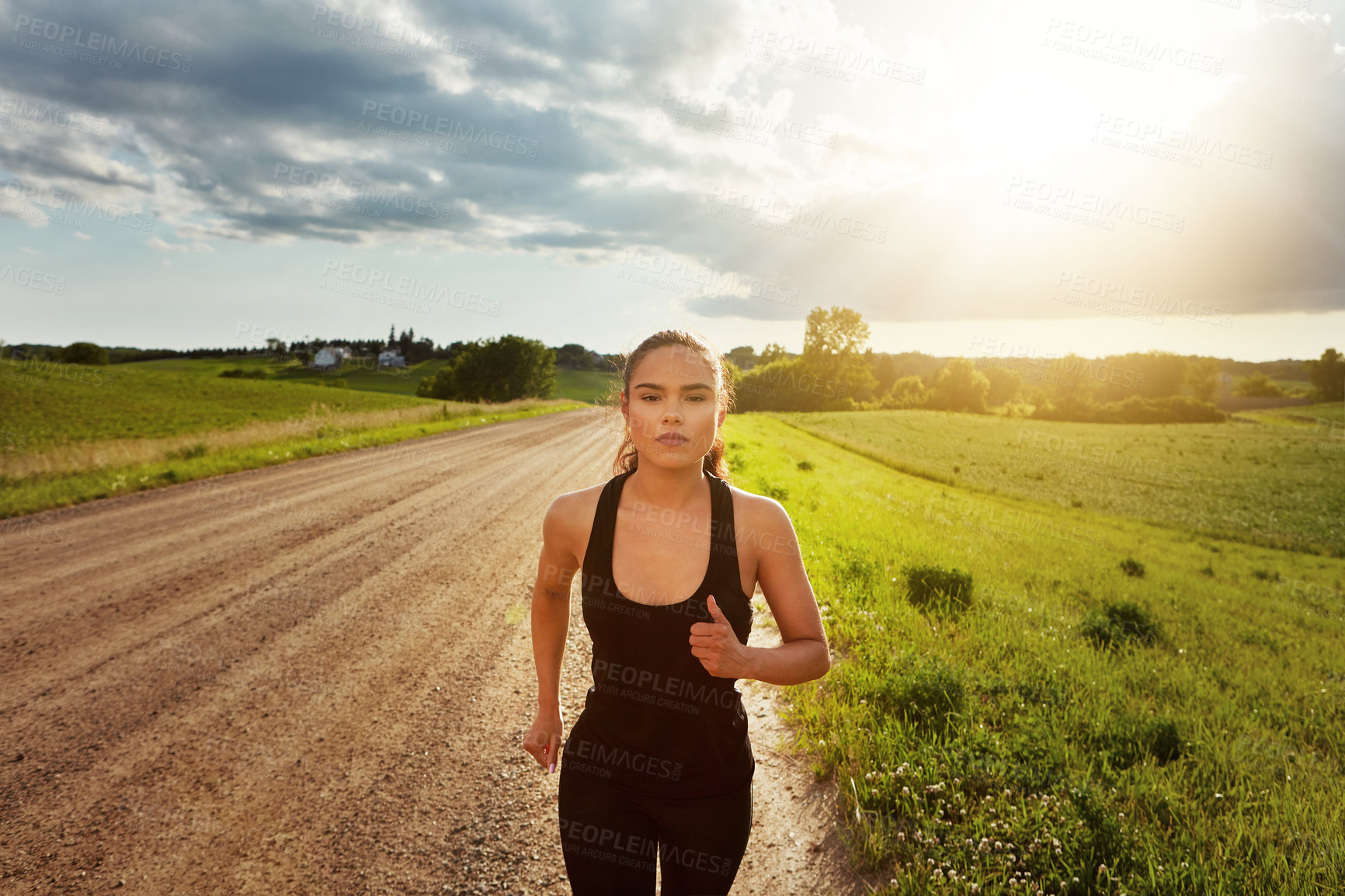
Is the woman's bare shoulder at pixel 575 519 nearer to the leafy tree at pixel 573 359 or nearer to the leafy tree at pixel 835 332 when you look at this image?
the leafy tree at pixel 835 332

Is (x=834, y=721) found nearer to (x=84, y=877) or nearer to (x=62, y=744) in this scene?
(x=84, y=877)

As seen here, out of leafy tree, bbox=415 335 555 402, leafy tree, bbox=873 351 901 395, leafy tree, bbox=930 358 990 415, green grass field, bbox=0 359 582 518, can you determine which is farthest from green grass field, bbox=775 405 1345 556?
leafy tree, bbox=873 351 901 395

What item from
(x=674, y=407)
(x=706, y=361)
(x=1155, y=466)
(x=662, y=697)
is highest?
(x=706, y=361)

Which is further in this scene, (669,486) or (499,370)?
(499,370)

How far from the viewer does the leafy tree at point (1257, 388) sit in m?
77.6

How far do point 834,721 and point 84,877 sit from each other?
14.9ft

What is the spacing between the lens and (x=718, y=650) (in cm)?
175

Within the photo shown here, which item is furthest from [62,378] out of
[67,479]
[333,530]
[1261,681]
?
[1261,681]

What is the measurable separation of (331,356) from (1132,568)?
486ft

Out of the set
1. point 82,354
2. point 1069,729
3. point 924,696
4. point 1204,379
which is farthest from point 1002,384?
point 82,354

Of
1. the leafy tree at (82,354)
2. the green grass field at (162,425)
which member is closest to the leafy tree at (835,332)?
the green grass field at (162,425)

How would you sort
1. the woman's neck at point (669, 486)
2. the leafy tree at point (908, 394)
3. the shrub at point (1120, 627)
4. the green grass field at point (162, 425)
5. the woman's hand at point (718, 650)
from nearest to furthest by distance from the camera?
the woman's hand at point (718, 650) < the woman's neck at point (669, 486) < the shrub at point (1120, 627) < the green grass field at point (162, 425) < the leafy tree at point (908, 394)

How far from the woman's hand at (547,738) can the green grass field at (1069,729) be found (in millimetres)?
1936

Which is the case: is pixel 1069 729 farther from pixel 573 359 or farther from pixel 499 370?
pixel 573 359
